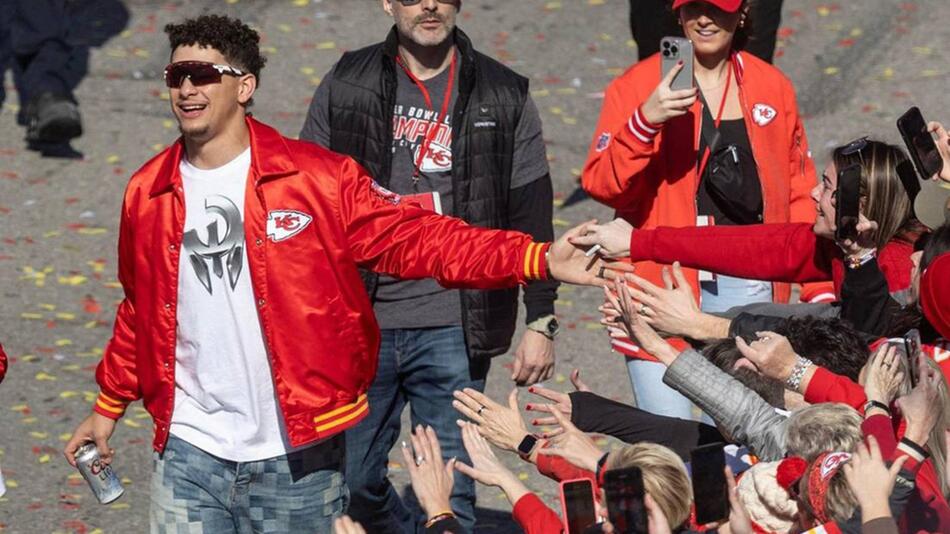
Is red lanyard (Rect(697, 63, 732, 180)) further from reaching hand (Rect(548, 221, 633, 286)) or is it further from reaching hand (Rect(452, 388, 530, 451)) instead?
reaching hand (Rect(452, 388, 530, 451))

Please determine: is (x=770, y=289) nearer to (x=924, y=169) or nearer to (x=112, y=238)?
(x=924, y=169)

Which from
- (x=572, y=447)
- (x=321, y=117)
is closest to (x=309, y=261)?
(x=572, y=447)

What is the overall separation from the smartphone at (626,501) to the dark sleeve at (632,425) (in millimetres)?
1502

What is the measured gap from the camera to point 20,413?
28.7 ft

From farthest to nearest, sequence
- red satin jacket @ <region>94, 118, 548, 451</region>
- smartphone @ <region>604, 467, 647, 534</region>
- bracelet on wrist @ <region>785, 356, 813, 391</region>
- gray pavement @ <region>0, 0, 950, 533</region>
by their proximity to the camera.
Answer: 1. gray pavement @ <region>0, 0, 950, 533</region>
2. red satin jacket @ <region>94, 118, 548, 451</region>
3. bracelet on wrist @ <region>785, 356, 813, 391</region>
4. smartphone @ <region>604, 467, 647, 534</region>

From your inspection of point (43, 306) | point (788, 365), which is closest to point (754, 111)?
point (788, 365)

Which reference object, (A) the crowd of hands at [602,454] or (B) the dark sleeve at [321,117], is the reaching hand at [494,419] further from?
→ (B) the dark sleeve at [321,117]

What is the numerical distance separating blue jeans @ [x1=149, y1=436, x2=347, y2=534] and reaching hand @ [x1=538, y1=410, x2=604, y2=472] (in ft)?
2.45

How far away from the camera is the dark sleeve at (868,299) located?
584cm

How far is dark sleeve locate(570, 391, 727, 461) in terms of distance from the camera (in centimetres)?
609

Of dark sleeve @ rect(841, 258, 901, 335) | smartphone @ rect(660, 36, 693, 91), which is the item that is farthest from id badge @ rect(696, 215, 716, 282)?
dark sleeve @ rect(841, 258, 901, 335)

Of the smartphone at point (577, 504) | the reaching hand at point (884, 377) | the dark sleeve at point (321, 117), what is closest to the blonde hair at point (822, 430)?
the reaching hand at point (884, 377)

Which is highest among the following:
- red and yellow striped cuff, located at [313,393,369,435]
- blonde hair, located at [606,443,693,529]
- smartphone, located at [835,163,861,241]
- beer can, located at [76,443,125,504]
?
smartphone, located at [835,163,861,241]

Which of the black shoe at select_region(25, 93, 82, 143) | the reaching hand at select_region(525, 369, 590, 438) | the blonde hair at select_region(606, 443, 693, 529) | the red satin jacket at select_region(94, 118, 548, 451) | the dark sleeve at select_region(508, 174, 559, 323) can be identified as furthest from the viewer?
the black shoe at select_region(25, 93, 82, 143)
